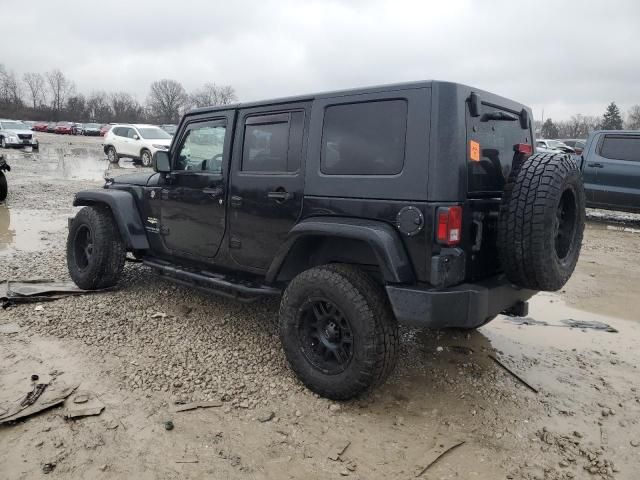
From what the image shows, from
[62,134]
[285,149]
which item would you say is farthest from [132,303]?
[62,134]

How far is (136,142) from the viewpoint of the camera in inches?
739

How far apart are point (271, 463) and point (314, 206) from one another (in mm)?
1589

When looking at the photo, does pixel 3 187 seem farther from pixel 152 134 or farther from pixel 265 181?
pixel 265 181

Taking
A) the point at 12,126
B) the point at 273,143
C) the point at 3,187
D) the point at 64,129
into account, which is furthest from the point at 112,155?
the point at 64,129

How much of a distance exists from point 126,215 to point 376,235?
2930 mm

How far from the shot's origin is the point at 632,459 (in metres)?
2.64

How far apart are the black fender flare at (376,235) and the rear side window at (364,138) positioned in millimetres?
328

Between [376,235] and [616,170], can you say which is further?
[616,170]

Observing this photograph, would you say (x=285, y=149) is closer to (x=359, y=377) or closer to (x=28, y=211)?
(x=359, y=377)

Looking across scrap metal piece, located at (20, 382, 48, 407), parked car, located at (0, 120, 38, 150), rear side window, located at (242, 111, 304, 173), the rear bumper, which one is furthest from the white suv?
the rear bumper

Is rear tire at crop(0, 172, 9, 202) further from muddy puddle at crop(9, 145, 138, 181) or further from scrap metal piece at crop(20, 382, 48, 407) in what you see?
scrap metal piece at crop(20, 382, 48, 407)

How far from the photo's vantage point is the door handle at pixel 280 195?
3424 mm

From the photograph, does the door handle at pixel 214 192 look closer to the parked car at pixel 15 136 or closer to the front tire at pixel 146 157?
the front tire at pixel 146 157

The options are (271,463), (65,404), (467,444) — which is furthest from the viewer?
(65,404)
